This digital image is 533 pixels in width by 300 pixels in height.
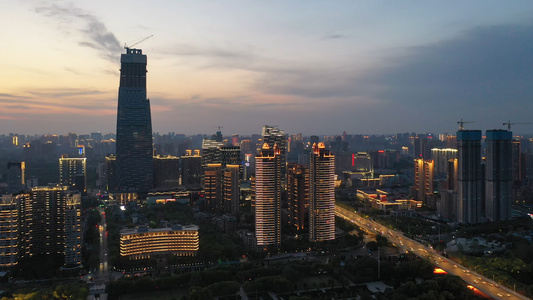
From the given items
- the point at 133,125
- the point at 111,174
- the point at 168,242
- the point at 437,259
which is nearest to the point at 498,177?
the point at 437,259

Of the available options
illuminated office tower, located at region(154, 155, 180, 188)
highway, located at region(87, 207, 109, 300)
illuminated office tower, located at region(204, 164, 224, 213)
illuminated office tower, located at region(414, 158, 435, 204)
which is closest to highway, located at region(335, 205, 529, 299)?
illuminated office tower, located at region(414, 158, 435, 204)

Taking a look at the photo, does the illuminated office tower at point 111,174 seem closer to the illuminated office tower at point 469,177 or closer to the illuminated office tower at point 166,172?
the illuminated office tower at point 166,172

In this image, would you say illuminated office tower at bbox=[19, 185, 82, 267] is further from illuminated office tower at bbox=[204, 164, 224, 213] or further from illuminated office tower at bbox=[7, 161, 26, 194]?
illuminated office tower at bbox=[7, 161, 26, 194]

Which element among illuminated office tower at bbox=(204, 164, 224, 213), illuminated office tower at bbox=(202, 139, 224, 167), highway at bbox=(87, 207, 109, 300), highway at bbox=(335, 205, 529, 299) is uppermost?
illuminated office tower at bbox=(202, 139, 224, 167)

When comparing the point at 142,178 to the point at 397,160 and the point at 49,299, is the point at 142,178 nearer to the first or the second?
the point at 49,299

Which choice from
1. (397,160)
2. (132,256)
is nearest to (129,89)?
(132,256)

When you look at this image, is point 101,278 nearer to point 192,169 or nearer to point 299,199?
point 299,199

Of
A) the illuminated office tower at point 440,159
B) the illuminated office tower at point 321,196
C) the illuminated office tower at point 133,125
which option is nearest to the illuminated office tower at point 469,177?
the illuminated office tower at point 321,196
